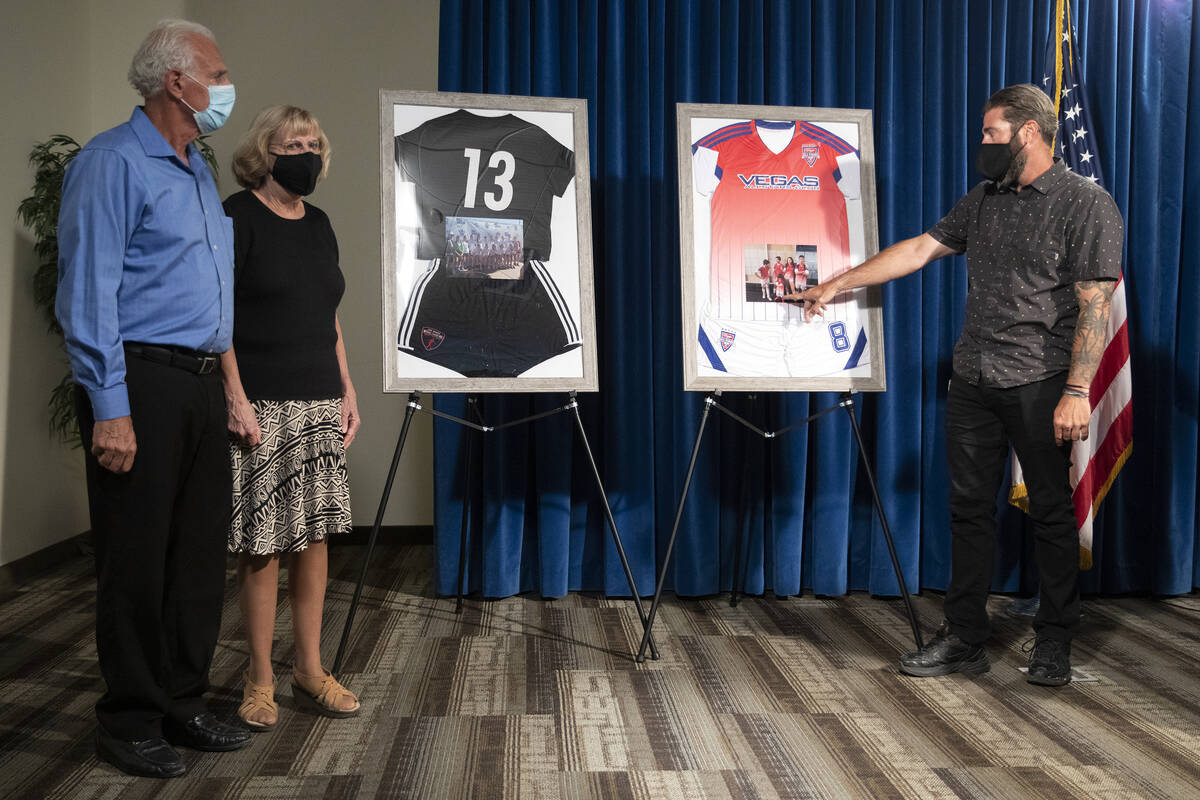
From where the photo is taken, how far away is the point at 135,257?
69.2 inches

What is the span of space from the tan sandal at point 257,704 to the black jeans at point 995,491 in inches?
71.4

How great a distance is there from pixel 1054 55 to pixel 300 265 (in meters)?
2.77

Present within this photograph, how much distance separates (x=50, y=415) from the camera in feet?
12.7

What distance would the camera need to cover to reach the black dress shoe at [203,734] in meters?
1.95

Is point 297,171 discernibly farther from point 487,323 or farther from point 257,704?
point 257,704

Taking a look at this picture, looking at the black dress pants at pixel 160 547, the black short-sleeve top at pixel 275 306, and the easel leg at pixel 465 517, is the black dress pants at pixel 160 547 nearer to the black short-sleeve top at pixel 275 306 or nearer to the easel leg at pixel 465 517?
the black short-sleeve top at pixel 275 306

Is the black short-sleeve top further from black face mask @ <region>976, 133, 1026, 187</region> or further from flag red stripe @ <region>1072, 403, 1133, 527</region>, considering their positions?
flag red stripe @ <region>1072, 403, 1133, 527</region>

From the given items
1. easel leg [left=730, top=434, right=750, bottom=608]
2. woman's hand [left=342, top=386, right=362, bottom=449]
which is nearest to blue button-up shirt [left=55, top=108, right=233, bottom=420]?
woman's hand [left=342, top=386, right=362, bottom=449]

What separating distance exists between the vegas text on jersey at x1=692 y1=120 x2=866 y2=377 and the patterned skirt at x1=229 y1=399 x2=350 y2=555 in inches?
44.4

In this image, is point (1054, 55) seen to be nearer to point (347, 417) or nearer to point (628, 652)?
point (628, 652)

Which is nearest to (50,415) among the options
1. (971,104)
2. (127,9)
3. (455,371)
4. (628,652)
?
(127,9)

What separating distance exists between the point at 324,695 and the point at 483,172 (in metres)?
1.49

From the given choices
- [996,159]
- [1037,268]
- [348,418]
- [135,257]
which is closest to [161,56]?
[135,257]

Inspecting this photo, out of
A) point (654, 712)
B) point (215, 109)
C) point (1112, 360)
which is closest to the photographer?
point (215, 109)
